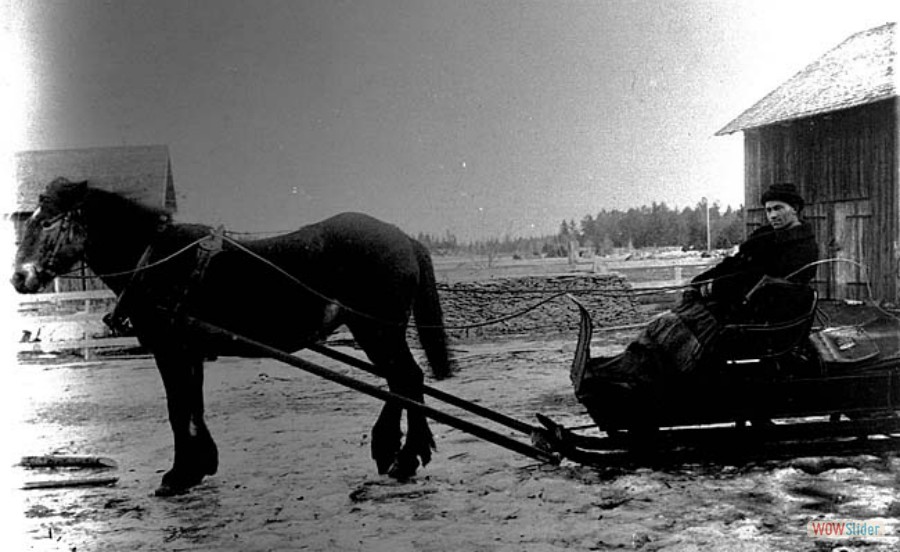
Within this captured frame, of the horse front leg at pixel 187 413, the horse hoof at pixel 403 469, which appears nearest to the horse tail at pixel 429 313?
the horse hoof at pixel 403 469

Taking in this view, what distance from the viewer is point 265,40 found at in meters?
3.68

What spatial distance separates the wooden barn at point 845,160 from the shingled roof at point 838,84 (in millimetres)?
12

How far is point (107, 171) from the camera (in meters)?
4.11

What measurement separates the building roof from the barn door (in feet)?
20.6

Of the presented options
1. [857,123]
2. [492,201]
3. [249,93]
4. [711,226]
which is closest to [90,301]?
[249,93]

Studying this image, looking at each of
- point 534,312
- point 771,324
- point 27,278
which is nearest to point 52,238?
point 27,278

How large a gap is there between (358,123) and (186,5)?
1106 millimetres

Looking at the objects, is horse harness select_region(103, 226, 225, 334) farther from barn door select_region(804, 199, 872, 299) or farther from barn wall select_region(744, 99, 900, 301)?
barn door select_region(804, 199, 872, 299)

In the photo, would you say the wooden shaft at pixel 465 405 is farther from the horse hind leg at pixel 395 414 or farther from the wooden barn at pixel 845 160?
the wooden barn at pixel 845 160

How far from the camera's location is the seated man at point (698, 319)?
133 inches

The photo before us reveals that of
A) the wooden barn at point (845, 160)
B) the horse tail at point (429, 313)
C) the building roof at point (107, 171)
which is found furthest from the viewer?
the wooden barn at point (845, 160)

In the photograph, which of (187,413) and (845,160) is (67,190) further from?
(845,160)

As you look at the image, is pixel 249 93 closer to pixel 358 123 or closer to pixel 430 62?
pixel 358 123

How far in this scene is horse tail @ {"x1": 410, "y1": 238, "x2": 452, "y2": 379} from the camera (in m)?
4.20
